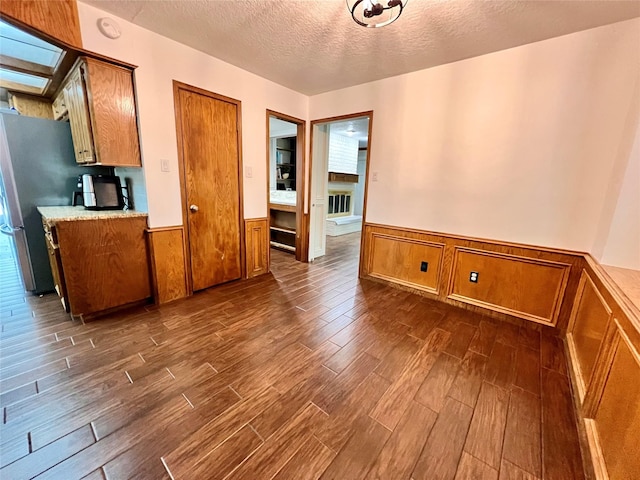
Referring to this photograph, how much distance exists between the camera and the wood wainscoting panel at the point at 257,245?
334 centimetres

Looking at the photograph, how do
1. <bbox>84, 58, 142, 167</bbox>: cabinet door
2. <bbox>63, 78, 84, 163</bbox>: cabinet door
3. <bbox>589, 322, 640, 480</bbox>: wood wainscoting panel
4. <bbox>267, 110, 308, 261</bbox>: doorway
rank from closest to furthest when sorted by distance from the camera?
<bbox>589, 322, 640, 480</bbox>: wood wainscoting panel, <bbox>84, 58, 142, 167</bbox>: cabinet door, <bbox>63, 78, 84, 163</bbox>: cabinet door, <bbox>267, 110, 308, 261</bbox>: doorway

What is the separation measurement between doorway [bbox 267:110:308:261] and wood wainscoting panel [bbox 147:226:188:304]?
1.20 m

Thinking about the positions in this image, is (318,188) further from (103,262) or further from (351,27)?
(103,262)

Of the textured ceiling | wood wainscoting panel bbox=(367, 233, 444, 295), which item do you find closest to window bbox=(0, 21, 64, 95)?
the textured ceiling

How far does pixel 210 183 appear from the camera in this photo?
112 inches

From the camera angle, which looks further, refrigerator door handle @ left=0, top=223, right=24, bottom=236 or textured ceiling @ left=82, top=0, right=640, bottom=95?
refrigerator door handle @ left=0, top=223, right=24, bottom=236

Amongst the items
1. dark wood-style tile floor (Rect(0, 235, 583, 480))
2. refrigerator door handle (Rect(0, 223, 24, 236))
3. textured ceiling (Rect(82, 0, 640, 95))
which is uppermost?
textured ceiling (Rect(82, 0, 640, 95))

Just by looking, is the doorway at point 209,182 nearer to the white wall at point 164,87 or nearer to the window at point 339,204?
the white wall at point 164,87

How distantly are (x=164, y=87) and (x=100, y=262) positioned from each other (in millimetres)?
1658

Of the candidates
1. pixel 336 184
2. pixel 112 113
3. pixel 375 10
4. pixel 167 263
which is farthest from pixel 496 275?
pixel 336 184

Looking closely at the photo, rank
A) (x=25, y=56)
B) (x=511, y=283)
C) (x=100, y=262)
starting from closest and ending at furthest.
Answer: (x=100, y=262) → (x=511, y=283) → (x=25, y=56)

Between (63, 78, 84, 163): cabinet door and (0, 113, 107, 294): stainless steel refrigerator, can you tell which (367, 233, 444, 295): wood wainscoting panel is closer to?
(63, 78, 84, 163): cabinet door

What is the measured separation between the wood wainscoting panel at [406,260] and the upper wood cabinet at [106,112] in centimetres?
269

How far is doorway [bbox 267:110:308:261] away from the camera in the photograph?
3.73 metres
